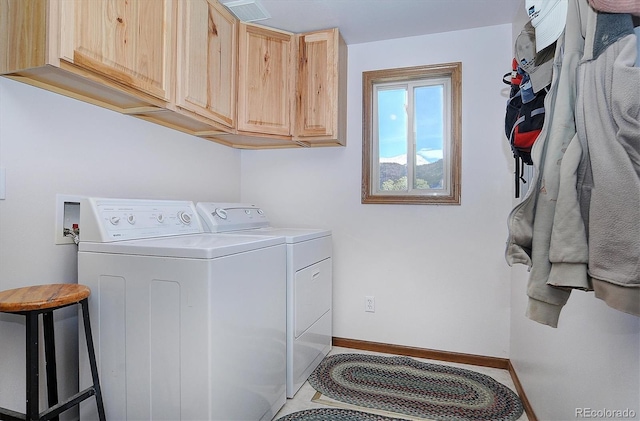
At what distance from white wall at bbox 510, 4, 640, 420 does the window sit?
36.9 inches

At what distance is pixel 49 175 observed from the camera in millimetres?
1534

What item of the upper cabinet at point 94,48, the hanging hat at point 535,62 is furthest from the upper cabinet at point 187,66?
the hanging hat at point 535,62

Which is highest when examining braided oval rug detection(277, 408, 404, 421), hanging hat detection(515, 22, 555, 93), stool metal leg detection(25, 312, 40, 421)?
hanging hat detection(515, 22, 555, 93)

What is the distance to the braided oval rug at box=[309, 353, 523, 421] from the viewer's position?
6.11ft

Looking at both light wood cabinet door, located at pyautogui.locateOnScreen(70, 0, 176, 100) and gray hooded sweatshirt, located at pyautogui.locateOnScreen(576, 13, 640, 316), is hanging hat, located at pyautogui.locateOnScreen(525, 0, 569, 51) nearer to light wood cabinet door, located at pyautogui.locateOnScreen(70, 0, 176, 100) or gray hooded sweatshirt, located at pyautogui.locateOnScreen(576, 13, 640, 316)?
gray hooded sweatshirt, located at pyautogui.locateOnScreen(576, 13, 640, 316)

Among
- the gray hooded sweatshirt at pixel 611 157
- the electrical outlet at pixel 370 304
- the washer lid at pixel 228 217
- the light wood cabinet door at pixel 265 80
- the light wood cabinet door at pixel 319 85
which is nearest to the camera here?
the gray hooded sweatshirt at pixel 611 157

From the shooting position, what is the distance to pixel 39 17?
123cm

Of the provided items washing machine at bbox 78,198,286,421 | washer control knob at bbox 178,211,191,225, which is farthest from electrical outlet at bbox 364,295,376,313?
washer control knob at bbox 178,211,191,225

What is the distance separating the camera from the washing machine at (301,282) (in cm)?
194

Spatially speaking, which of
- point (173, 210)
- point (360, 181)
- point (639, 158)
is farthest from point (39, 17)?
point (360, 181)

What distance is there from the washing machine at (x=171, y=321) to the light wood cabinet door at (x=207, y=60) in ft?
2.28

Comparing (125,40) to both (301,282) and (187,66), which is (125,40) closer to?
(187,66)

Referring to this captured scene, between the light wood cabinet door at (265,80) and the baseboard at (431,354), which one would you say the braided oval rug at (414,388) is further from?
the light wood cabinet door at (265,80)

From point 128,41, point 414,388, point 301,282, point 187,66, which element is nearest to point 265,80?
point 187,66
